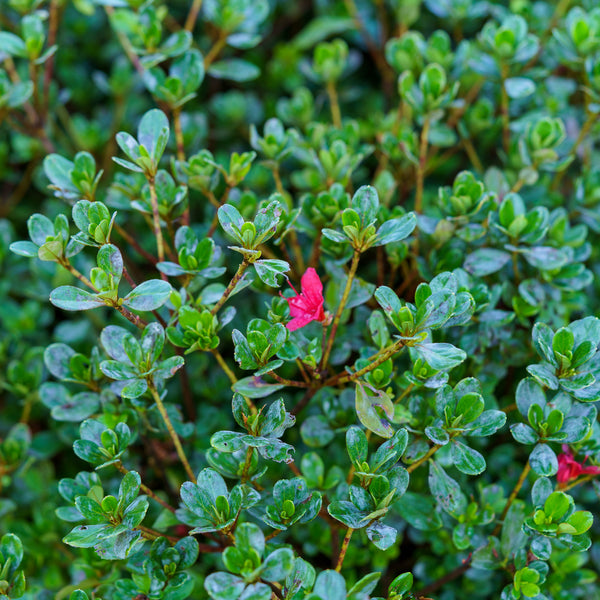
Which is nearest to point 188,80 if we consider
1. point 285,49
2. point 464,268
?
point 285,49

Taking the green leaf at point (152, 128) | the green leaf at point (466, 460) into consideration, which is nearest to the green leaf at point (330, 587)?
the green leaf at point (466, 460)

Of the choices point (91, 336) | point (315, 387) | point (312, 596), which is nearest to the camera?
point (312, 596)

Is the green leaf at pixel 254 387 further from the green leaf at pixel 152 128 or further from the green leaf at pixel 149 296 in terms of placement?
the green leaf at pixel 152 128

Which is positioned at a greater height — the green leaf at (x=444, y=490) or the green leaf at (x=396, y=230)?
the green leaf at (x=396, y=230)

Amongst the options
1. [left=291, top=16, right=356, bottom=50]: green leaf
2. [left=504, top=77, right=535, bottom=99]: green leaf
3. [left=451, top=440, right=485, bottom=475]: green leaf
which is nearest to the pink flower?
[left=451, top=440, right=485, bottom=475]: green leaf

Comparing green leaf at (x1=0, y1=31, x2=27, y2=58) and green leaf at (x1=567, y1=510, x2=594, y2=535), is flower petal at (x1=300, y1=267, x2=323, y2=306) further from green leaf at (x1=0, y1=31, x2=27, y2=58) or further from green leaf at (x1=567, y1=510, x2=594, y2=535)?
green leaf at (x1=0, y1=31, x2=27, y2=58)

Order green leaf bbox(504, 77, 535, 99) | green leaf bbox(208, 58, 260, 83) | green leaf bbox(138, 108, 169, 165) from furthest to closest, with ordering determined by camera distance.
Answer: green leaf bbox(208, 58, 260, 83) → green leaf bbox(504, 77, 535, 99) → green leaf bbox(138, 108, 169, 165)

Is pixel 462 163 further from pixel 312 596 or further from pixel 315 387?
pixel 312 596
